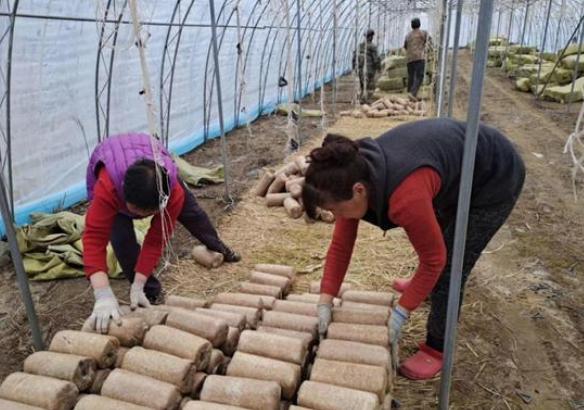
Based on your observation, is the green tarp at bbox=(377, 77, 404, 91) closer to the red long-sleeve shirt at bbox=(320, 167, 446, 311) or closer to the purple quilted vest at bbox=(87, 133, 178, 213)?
the purple quilted vest at bbox=(87, 133, 178, 213)

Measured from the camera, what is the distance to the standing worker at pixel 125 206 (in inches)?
99.0

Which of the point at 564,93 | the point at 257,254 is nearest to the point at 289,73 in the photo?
the point at 257,254

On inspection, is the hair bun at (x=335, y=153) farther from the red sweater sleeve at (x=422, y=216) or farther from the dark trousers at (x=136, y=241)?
the dark trousers at (x=136, y=241)

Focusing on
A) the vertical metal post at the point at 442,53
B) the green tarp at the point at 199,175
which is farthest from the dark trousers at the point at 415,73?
the green tarp at the point at 199,175

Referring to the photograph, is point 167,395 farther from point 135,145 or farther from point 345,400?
point 135,145

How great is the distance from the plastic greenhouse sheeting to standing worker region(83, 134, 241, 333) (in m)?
0.78

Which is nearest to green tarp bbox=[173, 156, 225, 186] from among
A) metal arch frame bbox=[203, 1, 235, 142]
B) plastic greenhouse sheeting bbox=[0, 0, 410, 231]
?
plastic greenhouse sheeting bbox=[0, 0, 410, 231]

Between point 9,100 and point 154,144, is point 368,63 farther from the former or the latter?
point 154,144

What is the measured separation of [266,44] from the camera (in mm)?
11805

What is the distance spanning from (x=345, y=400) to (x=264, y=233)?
3.30 m

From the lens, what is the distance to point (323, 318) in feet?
8.69

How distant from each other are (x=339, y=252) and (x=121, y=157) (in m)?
1.38

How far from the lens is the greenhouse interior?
2.13m

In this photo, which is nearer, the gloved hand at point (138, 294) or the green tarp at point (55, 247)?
the gloved hand at point (138, 294)
